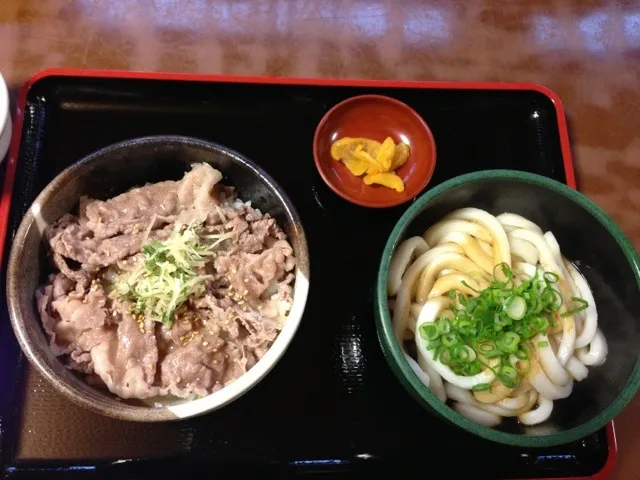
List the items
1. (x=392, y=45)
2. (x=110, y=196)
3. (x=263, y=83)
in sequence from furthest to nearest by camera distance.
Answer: (x=392, y=45), (x=263, y=83), (x=110, y=196)

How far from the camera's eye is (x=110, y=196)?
200 centimetres

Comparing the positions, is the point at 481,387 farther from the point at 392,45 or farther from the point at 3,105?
the point at 3,105

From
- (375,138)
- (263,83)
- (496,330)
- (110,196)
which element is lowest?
(496,330)

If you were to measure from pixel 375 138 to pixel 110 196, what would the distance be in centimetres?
104

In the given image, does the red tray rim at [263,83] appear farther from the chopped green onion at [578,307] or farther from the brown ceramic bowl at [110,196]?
the chopped green onion at [578,307]

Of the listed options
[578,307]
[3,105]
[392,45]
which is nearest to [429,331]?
[578,307]

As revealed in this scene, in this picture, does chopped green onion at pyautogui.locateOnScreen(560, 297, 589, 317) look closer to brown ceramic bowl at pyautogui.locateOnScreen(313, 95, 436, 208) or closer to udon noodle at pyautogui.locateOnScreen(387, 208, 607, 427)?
udon noodle at pyautogui.locateOnScreen(387, 208, 607, 427)

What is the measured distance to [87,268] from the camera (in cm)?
182

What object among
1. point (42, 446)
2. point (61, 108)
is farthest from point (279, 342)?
point (61, 108)

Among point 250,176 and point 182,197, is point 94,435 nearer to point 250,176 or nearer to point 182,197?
point 182,197

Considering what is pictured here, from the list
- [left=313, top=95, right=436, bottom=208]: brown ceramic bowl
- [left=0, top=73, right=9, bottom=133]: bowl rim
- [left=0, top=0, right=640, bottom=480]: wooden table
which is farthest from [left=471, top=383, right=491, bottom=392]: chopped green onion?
[left=0, top=73, right=9, bottom=133]: bowl rim

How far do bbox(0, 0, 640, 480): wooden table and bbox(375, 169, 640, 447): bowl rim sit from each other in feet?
2.67

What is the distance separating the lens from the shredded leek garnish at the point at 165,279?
172 centimetres

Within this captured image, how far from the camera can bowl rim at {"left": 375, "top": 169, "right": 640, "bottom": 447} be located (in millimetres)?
1607
